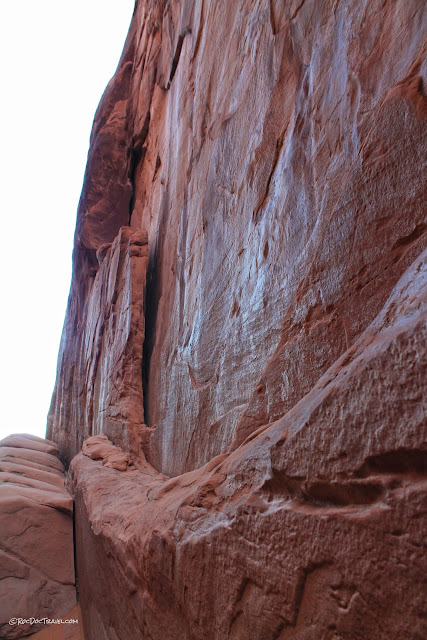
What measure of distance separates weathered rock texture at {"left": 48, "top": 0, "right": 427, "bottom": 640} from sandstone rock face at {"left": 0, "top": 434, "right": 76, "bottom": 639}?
339 mm

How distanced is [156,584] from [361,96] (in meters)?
2.22

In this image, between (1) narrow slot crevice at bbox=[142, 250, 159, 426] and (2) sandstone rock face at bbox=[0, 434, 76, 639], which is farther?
(1) narrow slot crevice at bbox=[142, 250, 159, 426]

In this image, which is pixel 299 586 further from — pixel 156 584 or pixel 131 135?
pixel 131 135

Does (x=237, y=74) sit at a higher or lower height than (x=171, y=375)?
higher

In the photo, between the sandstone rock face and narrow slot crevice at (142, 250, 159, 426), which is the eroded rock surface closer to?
the sandstone rock face

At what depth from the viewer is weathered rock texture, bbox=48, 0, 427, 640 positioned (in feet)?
3.08

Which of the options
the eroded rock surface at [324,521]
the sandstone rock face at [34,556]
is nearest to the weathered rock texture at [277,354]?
the eroded rock surface at [324,521]

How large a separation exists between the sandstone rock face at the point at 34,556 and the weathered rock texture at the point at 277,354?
1.11 ft

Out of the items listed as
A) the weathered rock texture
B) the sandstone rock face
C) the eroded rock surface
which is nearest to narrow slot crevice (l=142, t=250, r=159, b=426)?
the weathered rock texture

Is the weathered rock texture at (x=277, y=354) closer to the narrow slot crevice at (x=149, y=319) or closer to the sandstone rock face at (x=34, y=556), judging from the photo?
the narrow slot crevice at (x=149, y=319)

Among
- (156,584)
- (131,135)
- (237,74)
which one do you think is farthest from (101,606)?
(131,135)

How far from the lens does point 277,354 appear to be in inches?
72.3

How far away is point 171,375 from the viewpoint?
375cm

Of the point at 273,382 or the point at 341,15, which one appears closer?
the point at 273,382
